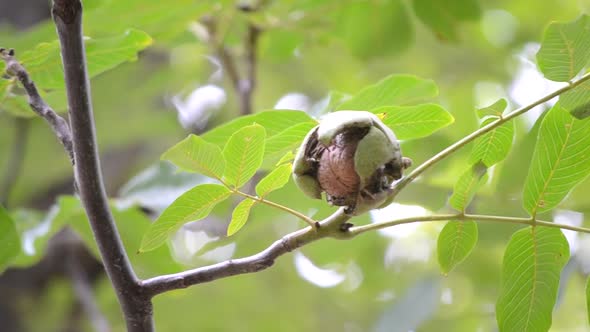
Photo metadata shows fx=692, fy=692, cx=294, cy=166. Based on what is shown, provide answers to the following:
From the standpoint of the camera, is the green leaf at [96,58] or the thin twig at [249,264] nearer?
the thin twig at [249,264]

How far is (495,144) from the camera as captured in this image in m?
0.88

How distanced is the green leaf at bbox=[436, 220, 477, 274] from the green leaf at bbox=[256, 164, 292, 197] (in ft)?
0.73

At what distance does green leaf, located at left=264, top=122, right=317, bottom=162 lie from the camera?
0.86 meters

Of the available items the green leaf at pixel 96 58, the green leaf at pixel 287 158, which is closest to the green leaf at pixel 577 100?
the green leaf at pixel 287 158

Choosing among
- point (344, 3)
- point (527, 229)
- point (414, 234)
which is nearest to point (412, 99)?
point (527, 229)

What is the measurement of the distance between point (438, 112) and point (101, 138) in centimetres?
160

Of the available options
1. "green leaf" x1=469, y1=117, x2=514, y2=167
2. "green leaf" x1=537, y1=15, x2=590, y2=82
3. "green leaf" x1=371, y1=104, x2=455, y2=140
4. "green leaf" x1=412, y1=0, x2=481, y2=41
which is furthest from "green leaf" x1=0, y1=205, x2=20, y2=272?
"green leaf" x1=412, y1=0, x2=481, y2=41

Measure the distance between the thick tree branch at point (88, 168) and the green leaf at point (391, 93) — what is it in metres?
0.36

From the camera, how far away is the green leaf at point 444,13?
146 centimetres

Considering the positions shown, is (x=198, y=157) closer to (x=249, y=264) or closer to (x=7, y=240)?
(x=249, y=264)

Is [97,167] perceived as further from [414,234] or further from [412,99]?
[414,234]

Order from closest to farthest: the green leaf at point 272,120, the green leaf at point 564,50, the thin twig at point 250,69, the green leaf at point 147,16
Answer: the green leaf at point 564,50 → the green leaf at point 272,120 → the green leaf at point 147,16 → the thin twig at point 250,69

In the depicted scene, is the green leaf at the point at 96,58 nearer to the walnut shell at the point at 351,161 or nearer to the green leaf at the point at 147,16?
the green leaf at the point at 147,16

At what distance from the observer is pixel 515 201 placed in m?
1.40
